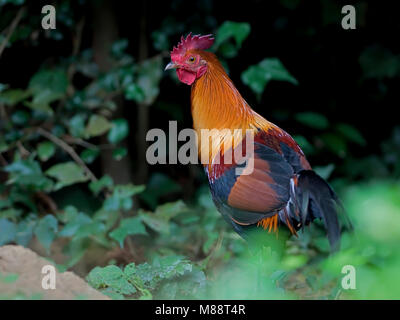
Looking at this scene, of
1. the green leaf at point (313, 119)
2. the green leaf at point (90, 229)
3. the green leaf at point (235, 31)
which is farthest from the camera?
the green leaf at point (313, 119)

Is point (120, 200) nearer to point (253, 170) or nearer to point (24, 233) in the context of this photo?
point (24, 233)

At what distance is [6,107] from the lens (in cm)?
414

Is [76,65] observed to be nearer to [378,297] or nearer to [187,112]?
[187,112]

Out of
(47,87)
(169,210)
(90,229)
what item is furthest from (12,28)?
(169,210)

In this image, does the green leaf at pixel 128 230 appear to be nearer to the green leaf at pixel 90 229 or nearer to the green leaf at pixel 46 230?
the green leaf at pixel 90 229

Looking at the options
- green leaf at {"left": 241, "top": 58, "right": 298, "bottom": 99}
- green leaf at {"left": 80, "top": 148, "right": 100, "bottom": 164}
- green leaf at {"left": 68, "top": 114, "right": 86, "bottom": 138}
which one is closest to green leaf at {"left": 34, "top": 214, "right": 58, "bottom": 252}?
green leaf at {"left": 80, "top": 148, "right": 100, "bottom": 164}

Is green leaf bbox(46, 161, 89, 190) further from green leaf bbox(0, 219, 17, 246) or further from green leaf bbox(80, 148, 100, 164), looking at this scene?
green leaf bbox(0, 219, 17, 246)

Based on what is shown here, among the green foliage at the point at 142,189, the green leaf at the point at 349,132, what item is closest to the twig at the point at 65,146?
the green foliage at the point at 142,189

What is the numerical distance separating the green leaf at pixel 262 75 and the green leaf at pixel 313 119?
3.15 ft

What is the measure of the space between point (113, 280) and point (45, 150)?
1652 millimetres

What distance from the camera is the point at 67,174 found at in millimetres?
3707

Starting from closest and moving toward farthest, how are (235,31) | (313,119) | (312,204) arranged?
(312,204), (235,31), (313,119)

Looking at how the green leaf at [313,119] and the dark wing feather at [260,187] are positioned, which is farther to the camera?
the green leaf at [313,119]

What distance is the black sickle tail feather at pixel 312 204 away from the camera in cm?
236
